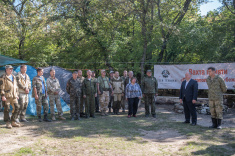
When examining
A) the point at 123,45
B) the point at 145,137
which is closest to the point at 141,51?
the point at 123,45

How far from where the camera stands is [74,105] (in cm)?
835

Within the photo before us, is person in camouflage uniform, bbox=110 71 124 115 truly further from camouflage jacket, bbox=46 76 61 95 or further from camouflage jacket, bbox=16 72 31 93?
camouflage jacket, bbox=16 72 31 93

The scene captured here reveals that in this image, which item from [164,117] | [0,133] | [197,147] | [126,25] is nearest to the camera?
[197,147]

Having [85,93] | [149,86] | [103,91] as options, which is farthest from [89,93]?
[149,86]

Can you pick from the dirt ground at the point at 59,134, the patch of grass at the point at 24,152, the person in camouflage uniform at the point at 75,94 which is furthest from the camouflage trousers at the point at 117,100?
the patch of grass at the point at 24,152

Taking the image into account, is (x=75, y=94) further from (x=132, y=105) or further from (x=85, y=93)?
(x=132, y=105)

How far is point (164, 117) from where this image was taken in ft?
29.8

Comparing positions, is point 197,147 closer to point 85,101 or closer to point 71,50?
point 85,101

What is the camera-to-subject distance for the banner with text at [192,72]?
10891 mm

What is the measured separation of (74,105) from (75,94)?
397mm

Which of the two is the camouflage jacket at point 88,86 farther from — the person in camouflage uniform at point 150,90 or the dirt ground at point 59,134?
the person in camouflage uniform at point 150,90

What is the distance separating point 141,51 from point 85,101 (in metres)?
5.95

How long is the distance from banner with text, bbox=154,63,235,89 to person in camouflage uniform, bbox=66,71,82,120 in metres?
5.25

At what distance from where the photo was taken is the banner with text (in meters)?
10.9
